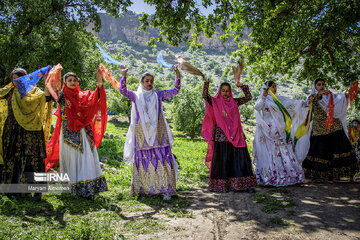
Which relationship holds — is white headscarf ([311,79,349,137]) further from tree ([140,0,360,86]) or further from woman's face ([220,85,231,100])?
woman's face ([220,85,231,100])

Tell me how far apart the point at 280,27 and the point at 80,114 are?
7421 millimetres

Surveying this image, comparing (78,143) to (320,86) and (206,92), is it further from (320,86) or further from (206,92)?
(320,86)

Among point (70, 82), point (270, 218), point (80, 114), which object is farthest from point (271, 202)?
point (70, 82)

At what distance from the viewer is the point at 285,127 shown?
6402mm

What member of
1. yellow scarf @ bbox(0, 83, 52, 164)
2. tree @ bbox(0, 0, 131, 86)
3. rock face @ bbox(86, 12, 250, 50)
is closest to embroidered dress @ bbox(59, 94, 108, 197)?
yellow scarf @ bbox(0, 83, 52, 164)

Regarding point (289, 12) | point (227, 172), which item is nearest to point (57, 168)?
point (227, 172)

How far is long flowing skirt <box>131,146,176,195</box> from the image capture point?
522 centimetres

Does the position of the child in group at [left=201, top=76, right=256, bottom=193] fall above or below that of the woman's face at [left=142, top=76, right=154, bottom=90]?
below

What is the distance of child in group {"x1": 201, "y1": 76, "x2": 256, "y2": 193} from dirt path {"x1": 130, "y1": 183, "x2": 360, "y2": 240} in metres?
0.31

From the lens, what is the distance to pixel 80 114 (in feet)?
16.9

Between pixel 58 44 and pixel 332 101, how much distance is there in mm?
11439

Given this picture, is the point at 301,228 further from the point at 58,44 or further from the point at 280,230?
the point at 58,44

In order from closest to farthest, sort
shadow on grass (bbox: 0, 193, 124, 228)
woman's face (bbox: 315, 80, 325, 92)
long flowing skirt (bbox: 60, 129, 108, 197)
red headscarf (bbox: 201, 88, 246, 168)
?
shadow on grass (bbox: 0, 193, 124, 228) < long flowing skirt (bbox: 60, 129, 108, 197) < red headscarf (bbox: 201, 88, 246, 168) < woman's face (bbox: 315, 80, 325, 92)

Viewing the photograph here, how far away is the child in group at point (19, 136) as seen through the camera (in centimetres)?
477
